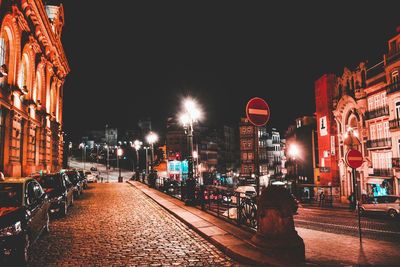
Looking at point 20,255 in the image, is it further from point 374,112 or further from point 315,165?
point 315,165

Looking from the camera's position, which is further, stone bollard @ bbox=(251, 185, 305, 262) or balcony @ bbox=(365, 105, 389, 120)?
balcony @ bbox=(365, 105, 389, 120)

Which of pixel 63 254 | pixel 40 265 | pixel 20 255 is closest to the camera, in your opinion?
pixel 20 255

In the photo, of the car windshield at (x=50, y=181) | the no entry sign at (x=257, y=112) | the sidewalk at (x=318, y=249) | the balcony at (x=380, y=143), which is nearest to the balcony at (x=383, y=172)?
the balcony at (x=380, y=143)

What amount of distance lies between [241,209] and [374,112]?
30.5m

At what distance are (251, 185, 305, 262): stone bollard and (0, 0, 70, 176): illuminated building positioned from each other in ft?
58.3

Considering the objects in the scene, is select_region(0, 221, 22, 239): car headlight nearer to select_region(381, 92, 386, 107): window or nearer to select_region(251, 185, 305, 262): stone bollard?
select_region(251, 185, 305, 262): stone bollard

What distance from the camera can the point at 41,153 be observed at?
30172 millimetres

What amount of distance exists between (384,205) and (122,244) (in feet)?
67.1

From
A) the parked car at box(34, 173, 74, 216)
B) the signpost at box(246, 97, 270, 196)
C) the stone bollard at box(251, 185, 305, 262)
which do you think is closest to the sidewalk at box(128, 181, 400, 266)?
the stone bollard at box(251, 185, 305, 262)

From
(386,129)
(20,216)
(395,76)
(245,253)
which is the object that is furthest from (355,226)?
(395,76)

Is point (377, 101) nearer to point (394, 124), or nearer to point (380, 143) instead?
point (394, 124)

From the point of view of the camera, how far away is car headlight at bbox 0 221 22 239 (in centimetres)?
588

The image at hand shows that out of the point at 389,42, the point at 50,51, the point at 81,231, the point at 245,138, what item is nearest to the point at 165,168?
the point at 245,138

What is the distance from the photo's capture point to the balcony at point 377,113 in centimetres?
3246
